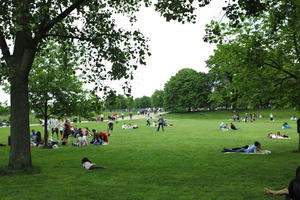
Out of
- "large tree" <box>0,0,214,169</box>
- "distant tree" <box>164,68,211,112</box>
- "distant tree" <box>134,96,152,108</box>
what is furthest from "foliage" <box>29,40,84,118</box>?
"distant tree" <box>134,96,152,108</box>

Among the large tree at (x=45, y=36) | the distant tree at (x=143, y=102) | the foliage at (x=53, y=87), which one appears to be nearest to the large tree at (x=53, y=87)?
the foliage at (x=53, y=87)

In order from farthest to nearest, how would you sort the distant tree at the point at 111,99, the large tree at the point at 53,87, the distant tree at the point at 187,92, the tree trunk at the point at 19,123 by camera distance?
the distant tree at the point at 187,92 < the large tree at the point at 53,87 < the distant tree at the point at 111,99 < the tree trunk at the point at 19,123

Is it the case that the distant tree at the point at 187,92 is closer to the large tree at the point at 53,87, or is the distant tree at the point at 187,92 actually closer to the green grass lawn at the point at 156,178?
the large tree at the point at 53,87

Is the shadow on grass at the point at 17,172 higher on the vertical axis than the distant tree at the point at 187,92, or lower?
lower

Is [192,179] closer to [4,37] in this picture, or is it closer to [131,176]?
[131,176]

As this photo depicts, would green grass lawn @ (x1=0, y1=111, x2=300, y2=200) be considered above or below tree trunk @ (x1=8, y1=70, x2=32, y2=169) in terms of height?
below

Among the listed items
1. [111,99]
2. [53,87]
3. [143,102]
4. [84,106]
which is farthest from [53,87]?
[143,102]

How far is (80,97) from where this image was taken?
21312 mm

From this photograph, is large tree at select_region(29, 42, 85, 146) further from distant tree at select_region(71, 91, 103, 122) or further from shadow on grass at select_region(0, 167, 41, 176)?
shadow on grass at select_region(0, 167, 41, 176)

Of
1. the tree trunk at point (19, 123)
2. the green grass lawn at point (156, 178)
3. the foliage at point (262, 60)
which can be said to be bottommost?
the green grass lawn at point (156, 178)

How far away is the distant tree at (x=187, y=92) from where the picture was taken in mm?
90750

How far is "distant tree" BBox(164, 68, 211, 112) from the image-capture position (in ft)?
298

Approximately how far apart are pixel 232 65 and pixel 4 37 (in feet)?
37.8

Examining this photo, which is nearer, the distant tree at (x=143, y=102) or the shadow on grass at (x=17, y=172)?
the shadow on grass at (x=17, y=172)
